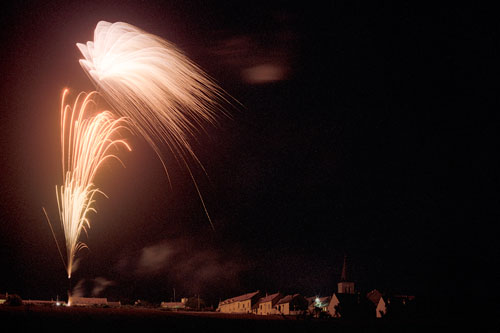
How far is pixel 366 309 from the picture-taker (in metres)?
38.6

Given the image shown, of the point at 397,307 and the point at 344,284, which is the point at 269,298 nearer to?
the point at 397,307

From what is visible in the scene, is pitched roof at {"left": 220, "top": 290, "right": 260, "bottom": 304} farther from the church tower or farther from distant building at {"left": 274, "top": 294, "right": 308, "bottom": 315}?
the church tower

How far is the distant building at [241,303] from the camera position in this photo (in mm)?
50469

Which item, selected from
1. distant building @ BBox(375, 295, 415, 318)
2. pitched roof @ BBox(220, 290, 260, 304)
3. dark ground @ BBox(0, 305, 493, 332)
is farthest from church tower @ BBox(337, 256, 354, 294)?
dark ground @ BBox(0, 305, 493, 332)

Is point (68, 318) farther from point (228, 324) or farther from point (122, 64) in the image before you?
point (122, 64)

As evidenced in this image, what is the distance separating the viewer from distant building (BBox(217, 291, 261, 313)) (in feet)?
166

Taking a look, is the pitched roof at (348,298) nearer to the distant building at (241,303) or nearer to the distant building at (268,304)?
the distant building at (268,304)

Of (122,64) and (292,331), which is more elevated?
(122,64)

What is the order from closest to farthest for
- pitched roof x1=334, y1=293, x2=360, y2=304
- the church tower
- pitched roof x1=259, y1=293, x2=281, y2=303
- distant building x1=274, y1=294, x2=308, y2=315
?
1. distant building x1=274, y1=294, x2=308, y2=315
2. pitched roof x1=334, y1=293, x2=360, y2=304
3. pitched roof x1=259, y1=293, x2=281, y2=303
4. the church tower

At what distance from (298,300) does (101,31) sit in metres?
32.4

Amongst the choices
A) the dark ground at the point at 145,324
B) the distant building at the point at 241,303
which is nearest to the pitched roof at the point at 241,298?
the distant building at the point at 241,303

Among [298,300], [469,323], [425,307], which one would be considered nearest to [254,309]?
[298,300]

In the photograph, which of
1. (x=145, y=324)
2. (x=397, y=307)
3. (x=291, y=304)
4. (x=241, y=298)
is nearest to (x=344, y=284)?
(x=241, y=298)

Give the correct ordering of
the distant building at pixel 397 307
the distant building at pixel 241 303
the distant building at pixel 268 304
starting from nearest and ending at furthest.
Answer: the distant building at pixel 397 307 < the distant building at pixel 268 304 < the distant building at pixel 241 303
